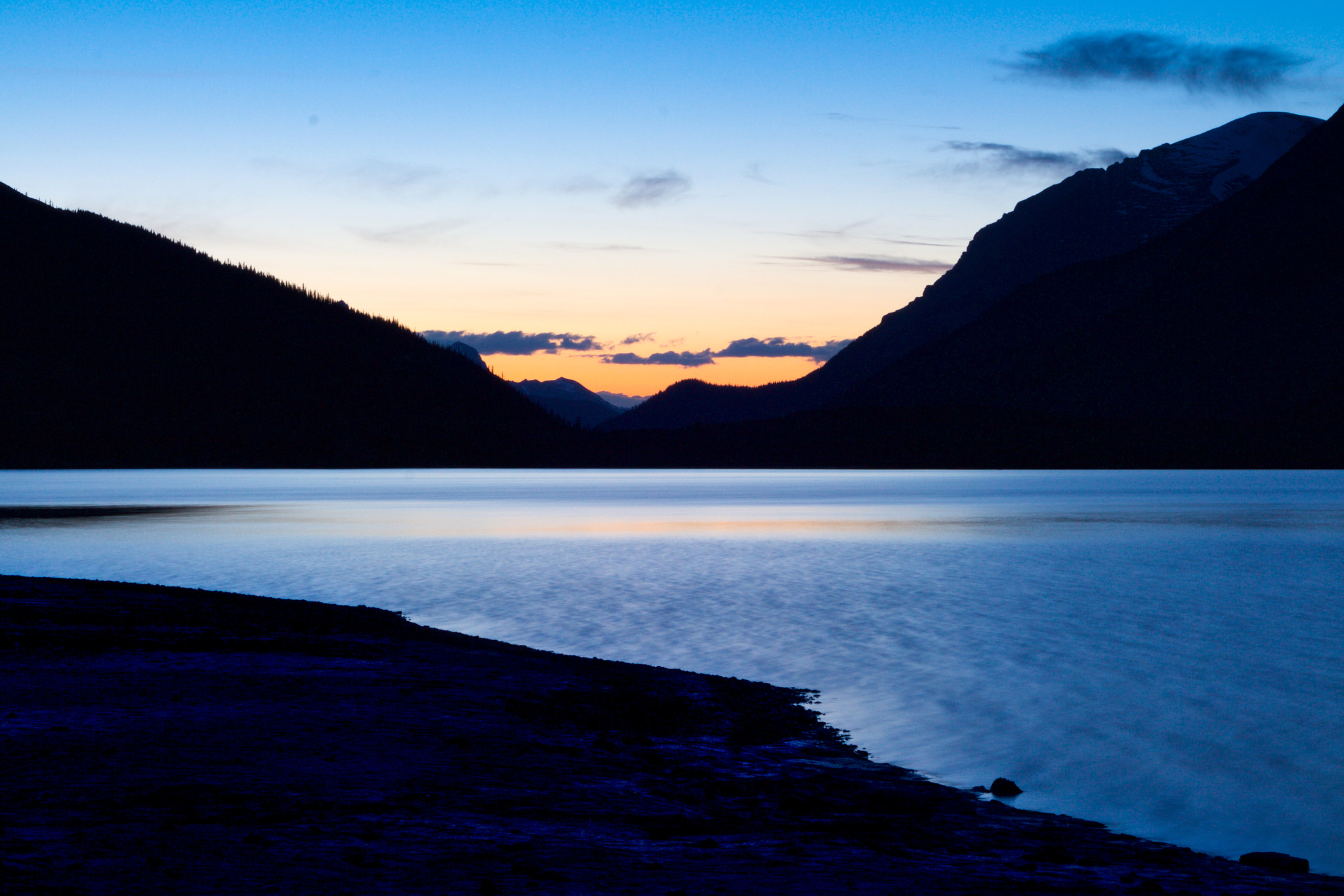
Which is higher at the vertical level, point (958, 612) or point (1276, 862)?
point (1276, 862)

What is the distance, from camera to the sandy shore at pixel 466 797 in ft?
26.3

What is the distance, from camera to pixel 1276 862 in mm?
10086

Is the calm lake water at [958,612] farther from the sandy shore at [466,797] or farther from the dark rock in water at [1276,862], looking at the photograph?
the sandy shore at [466,797]

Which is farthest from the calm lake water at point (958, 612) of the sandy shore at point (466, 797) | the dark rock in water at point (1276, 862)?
the sandy shore at point (466, 797)

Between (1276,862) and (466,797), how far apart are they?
7.07m

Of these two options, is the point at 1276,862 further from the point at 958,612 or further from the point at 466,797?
the point at 958,612

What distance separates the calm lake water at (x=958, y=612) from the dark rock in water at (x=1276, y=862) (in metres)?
0.49

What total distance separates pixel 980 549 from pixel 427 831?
1820 inches

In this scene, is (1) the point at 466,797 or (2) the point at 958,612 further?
(2) the point at 958,612

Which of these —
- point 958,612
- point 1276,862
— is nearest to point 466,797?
point 1276,862

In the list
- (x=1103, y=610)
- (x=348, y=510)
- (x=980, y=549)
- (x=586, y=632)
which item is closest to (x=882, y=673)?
(x=586, y=632)

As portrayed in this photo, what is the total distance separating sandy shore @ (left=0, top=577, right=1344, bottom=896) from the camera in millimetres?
8016

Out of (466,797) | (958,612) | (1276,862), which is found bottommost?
(958,612)

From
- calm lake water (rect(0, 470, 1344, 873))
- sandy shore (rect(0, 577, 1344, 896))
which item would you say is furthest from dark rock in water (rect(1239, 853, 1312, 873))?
calm lake water (rect(0, 470, 1344, 873))
